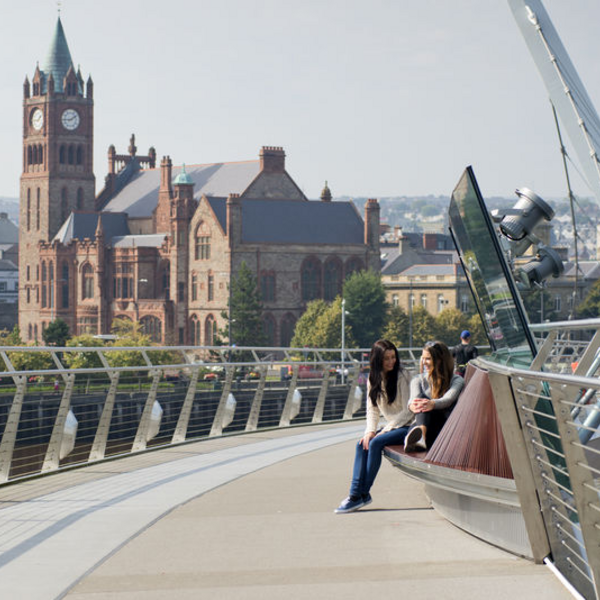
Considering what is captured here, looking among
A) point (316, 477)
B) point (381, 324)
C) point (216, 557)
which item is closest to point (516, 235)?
point (316, 477)

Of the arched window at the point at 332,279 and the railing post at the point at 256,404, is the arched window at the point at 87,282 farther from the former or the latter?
the railing post at the point at 256,404

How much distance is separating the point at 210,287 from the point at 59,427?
100 metres

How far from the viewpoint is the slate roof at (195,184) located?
12062 centimetres

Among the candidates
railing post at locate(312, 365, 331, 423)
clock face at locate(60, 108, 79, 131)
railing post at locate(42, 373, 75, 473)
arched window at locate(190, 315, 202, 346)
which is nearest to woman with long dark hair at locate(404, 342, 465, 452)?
railing post at locate(42, 373, 75, 473)

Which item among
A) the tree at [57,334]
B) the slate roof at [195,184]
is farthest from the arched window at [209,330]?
the slate roof at [195,184]

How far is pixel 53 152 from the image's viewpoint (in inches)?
5236

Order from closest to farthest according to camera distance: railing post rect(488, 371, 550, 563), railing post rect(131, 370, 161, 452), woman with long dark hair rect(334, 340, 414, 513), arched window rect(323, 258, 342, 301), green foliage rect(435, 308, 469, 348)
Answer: railing post rect(488, 371, 550, 563)
woman with long dark hair rect(334, 340, 414, 513)
railing post rect(131, 370, 161, 452)
green foliage rect(435, 308, 469, 348)
arched window rect(323, 258, 342, 301)

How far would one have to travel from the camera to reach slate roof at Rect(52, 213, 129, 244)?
411ft

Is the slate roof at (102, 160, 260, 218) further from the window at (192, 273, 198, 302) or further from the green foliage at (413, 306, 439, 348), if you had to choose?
the green foliage at (413, 306, 439, 348)

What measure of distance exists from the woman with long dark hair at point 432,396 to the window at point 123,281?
110464 mm

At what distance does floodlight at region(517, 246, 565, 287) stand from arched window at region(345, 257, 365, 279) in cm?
10226

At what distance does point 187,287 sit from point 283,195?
1324 cm

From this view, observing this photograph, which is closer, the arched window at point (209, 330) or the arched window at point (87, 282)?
the arched window at point (209, 330)

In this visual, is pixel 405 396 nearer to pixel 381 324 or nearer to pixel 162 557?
pixel 162 557
